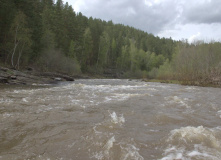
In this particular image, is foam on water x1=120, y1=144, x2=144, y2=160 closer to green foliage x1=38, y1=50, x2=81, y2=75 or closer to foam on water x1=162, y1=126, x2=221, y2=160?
foam on water x1=162, y1=126, x2=221, y2=160

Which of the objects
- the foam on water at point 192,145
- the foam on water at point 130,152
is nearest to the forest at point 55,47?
the foam on water at point 192,145

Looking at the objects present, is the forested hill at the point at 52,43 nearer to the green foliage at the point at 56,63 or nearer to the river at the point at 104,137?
the green foliage at the point at 56,63

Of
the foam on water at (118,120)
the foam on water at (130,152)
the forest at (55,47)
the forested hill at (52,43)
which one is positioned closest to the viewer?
the foam on water at (130,152)

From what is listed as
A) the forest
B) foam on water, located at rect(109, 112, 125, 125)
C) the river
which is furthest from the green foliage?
foam on water, located at rect(109, 112, 125, 125)

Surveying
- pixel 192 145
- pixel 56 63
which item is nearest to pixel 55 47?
pixel 56 63

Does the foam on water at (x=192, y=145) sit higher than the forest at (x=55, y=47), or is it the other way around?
the forest at (x=55, y=47)

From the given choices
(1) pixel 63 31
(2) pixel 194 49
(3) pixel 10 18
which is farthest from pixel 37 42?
(2) pixel 194 49

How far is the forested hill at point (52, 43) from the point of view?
869 inches

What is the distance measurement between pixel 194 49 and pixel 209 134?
2790 centimetres

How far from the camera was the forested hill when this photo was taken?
22062mm

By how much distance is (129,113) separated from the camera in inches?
245

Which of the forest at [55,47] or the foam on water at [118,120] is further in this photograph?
the forest at [55,47]

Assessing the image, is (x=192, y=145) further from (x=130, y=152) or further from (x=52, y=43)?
(x=52, y=43)

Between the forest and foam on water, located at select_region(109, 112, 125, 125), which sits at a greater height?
the forest
